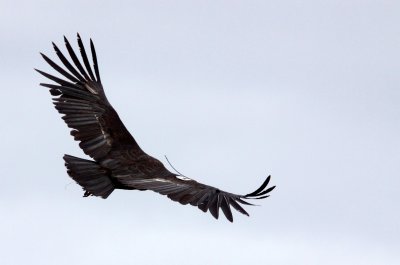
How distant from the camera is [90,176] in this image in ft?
96.5

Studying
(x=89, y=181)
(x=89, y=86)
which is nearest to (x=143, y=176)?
(x=89, y=181)

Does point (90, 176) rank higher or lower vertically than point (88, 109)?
lower

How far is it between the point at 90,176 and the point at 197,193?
3.03 m

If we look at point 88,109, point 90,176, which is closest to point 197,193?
point 90,176

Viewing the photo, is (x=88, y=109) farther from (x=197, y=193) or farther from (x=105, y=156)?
(x=197, y=193)

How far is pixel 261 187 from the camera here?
1086 inches

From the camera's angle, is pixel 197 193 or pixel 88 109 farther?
pixel 88 109

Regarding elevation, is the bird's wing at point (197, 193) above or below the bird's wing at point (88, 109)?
below

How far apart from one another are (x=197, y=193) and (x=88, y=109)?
570 cm

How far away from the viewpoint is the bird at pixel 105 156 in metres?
27.9

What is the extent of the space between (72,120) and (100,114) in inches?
38.7

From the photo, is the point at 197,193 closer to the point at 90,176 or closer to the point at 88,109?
the point at 90,176

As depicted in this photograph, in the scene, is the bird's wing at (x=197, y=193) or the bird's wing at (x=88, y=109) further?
the bird's wing at (x=88, y=109)

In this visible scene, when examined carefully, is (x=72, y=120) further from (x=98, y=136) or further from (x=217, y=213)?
(x=217, y=213)
